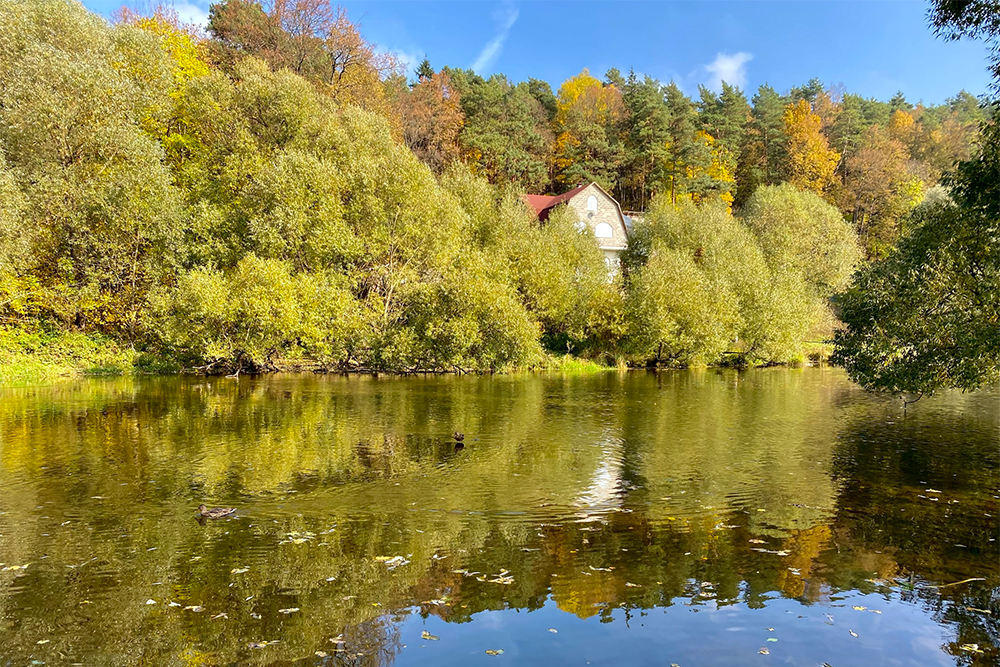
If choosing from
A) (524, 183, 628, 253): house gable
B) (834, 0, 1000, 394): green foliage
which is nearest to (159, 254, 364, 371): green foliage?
(834, 0, 1000, 394): green foliage

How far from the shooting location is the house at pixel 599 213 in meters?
65.3

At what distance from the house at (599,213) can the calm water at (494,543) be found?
46113 mm

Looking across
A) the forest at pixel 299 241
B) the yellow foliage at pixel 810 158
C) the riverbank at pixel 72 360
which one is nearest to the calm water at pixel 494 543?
the forest at pixel 299 241

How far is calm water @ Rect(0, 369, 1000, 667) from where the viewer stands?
748 cm

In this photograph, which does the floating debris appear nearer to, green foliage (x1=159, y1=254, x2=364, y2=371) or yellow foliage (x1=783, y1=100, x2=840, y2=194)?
green foliage (x1=159, y1=254, x2=364, y2=371)

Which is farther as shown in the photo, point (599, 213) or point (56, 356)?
point (599, 213)

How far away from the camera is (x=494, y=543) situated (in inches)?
416

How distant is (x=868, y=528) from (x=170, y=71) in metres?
48.8

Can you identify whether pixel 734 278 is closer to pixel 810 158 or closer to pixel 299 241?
pixel 299 241

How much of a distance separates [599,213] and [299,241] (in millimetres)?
36963

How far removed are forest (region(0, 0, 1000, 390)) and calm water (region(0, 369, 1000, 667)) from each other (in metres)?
7.80

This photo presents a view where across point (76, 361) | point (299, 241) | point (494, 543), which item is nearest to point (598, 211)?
point (299, 241)

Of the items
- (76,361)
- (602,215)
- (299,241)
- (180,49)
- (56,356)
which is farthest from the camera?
(602,215)

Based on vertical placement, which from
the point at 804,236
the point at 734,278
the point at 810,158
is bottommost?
the point at 734,278
